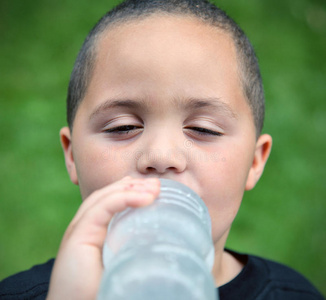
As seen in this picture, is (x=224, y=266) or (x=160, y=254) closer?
(x=160, y=254)

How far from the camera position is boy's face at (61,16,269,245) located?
1.41 m

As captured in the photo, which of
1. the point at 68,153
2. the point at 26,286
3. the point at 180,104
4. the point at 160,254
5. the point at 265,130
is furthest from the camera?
the point at 265,130

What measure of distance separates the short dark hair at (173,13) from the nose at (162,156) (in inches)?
16.6

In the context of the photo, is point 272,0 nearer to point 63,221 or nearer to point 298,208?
point 298,208

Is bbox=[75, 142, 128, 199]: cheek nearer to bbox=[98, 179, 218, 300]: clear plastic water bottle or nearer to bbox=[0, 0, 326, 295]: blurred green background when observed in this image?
bbox=[98, 179, 218, 300]: clear plastic water bottle

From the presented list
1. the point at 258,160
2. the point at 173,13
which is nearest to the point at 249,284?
the point at 258,160

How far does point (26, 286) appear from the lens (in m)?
1.79

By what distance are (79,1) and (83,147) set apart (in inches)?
142

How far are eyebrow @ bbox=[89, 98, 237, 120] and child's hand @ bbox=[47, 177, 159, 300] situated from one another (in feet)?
1.04

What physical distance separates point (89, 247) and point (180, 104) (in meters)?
0.51

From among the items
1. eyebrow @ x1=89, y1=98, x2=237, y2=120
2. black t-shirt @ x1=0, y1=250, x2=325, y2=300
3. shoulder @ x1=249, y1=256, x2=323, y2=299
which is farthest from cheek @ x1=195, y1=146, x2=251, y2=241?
shoulder @ x1=249, y1=256, x2=323, y2=299

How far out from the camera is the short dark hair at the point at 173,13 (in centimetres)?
167

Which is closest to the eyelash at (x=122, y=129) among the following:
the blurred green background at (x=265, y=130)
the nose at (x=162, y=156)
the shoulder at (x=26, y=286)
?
the nose at (x=162, y=156)

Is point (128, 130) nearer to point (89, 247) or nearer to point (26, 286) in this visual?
point (89, 247)
